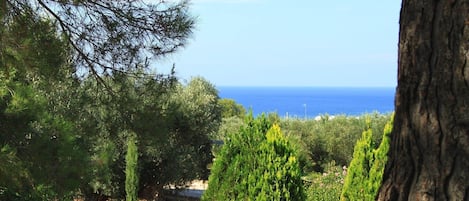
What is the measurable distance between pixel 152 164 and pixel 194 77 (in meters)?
2.15

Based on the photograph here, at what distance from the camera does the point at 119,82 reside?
17.6 ft

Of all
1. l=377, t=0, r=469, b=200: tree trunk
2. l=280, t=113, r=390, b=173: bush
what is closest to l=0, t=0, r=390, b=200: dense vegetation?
l=377, t=0, r=469, b=200: tree trunk

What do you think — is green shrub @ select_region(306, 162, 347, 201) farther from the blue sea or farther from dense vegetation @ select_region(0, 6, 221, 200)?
dense vegetation @ select_region(0, 6, 221, 200)

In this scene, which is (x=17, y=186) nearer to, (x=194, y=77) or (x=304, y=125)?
(x=194, y=77)

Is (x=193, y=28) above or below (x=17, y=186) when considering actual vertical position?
above

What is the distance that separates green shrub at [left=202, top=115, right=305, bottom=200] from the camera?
3.54m

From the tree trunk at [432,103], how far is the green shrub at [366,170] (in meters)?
2.90

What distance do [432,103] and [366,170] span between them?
10.6 feet

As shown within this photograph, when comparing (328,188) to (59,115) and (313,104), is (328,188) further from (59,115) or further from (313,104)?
(313,104)

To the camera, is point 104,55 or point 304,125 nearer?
point 104,55

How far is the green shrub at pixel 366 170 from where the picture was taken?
4363 millimetres

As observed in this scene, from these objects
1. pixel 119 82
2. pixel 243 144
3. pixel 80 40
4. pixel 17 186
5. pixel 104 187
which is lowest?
pixel 104 187

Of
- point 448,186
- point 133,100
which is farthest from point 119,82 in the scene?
point 448,186

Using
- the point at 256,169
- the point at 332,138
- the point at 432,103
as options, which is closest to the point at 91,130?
the point at 256,169
